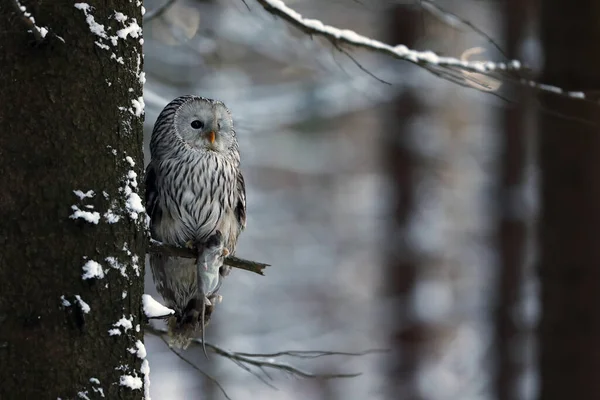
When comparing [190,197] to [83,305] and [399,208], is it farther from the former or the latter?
[399,208]

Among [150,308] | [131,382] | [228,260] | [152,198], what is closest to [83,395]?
[131,382]

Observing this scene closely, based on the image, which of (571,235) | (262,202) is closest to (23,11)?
(571,235)

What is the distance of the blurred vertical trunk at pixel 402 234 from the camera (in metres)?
11.7

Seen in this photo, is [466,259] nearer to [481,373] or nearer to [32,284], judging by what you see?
[481,373]

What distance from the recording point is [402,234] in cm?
1216

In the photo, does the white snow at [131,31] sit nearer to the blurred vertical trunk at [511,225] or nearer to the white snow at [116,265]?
the white snow at [116,265]

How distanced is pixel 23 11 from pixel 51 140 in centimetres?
37

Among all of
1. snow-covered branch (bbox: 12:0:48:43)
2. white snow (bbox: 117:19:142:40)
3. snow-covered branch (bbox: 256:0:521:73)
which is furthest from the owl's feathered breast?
snow-covered branch (bbox: 12:0:48:43)

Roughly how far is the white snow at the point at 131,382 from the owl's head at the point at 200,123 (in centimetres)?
159

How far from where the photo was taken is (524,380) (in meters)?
9.55

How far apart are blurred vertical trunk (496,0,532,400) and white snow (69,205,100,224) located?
8014 mm

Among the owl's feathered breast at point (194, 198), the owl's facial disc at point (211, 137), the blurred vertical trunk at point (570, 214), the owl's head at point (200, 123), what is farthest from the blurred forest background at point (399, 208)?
the owl's feathered breast at point (194, 198)

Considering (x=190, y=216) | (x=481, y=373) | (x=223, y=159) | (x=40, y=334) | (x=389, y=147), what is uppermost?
(x=389, y=147)

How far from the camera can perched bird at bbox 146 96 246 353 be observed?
12.3ft
